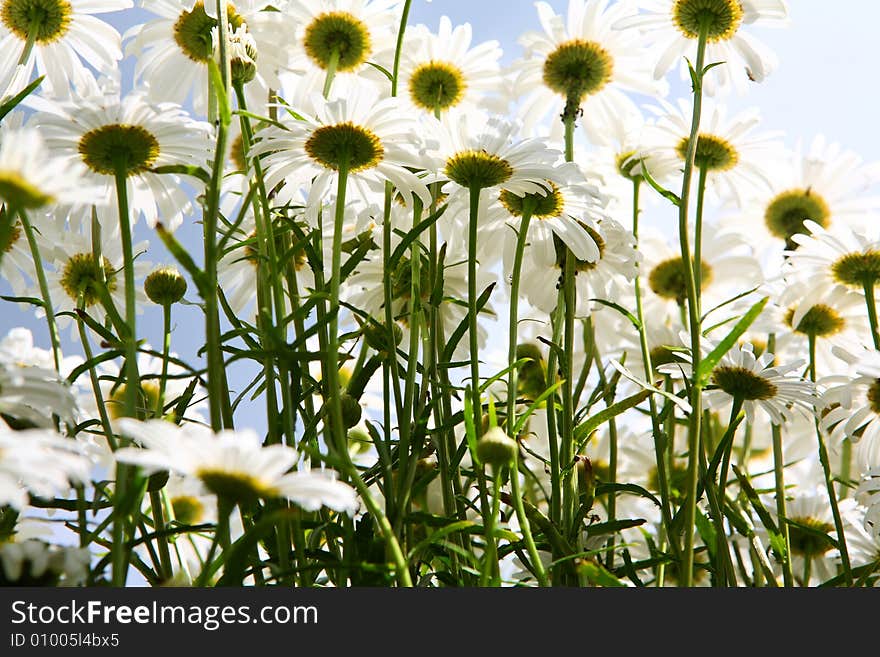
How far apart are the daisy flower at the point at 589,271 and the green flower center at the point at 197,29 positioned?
12.3 inches

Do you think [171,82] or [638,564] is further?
[171,82]

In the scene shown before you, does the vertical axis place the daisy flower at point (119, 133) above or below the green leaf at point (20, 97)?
below

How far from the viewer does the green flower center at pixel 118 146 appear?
56cm

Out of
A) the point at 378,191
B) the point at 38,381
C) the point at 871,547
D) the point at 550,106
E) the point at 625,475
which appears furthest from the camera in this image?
the point at 625,475

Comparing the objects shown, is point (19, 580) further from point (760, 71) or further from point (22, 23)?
point (760, 71)

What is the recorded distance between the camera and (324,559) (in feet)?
1.93

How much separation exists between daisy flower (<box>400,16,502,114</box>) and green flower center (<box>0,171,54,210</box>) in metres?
0.57

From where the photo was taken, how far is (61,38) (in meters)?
0.78

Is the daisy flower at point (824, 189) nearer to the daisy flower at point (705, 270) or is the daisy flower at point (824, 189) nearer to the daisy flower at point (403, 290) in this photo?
the daisy flower at point (705, 270)

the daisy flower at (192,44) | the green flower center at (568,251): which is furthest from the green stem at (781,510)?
the daisy flower at (192,44)

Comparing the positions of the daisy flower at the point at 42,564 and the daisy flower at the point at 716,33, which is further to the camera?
the daisy flower at the point at 716,33

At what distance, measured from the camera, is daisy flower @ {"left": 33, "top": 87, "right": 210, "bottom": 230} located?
0.55 meters

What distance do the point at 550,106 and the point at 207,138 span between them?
0.52 m

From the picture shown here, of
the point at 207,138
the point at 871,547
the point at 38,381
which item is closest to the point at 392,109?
the point at 207,138
